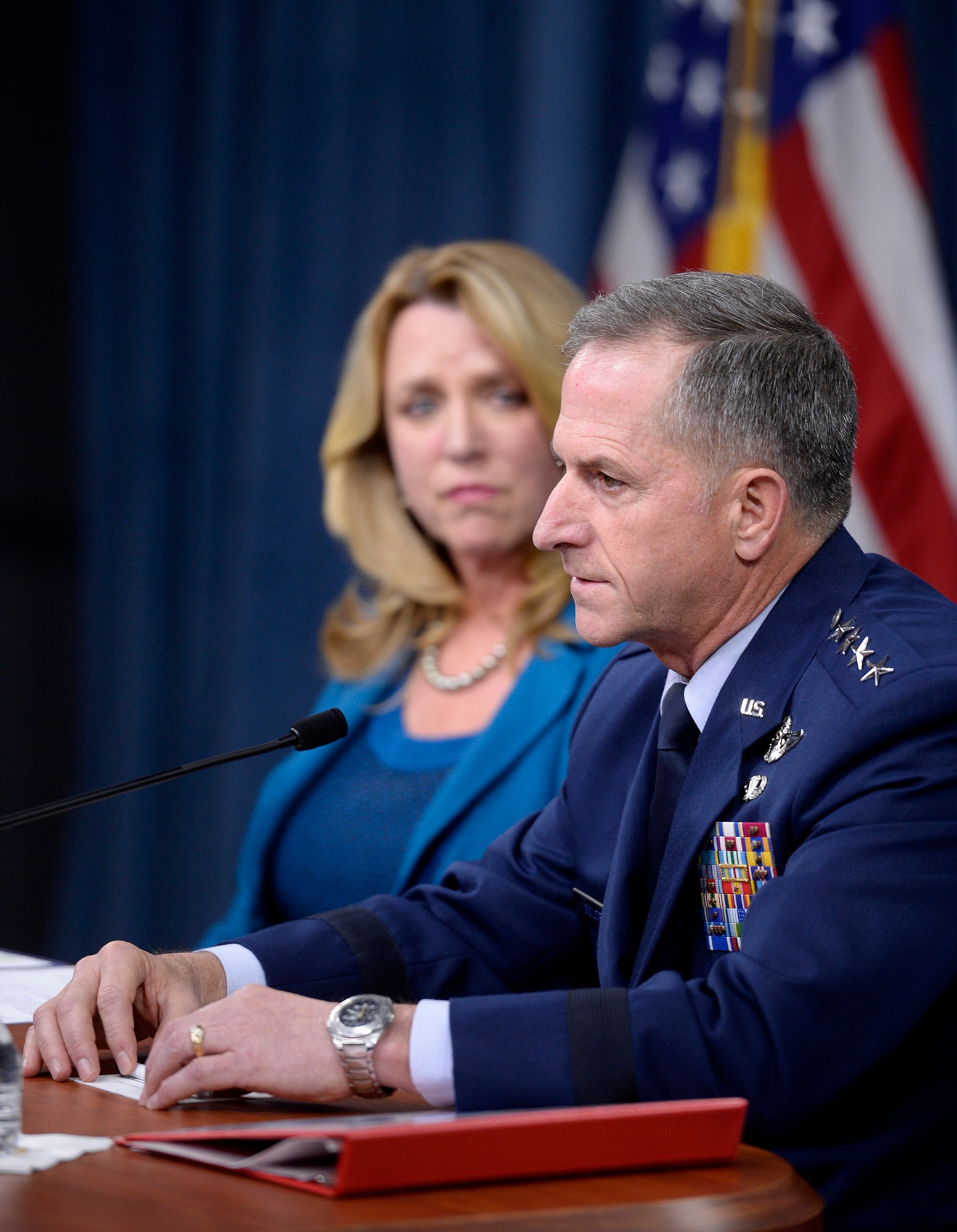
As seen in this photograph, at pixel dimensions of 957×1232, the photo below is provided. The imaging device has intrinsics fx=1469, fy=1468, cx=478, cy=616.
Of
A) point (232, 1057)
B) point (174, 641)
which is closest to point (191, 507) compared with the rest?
point (174, 641)

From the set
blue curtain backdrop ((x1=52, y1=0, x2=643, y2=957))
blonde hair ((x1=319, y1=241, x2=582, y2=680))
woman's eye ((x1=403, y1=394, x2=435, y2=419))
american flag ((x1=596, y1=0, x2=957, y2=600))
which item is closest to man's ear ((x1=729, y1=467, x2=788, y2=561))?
blonde hair ((x1=319, y1=241, x2=582, y2=680))

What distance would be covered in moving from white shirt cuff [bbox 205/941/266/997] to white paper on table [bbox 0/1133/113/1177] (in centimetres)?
38

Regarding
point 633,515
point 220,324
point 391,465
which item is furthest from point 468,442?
point 220,324

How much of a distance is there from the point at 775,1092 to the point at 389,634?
65.1 inches

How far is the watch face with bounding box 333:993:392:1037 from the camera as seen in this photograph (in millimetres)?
1079

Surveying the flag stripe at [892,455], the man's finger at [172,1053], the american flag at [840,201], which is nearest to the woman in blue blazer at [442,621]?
the american flag at [840,201]

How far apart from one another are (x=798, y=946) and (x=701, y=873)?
251 millimetres

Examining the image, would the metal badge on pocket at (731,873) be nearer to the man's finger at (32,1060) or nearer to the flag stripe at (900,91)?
the man's finger at (32,1060)

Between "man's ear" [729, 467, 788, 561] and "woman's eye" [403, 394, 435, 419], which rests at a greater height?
"woman's eye" [403, 394, 435, 419]

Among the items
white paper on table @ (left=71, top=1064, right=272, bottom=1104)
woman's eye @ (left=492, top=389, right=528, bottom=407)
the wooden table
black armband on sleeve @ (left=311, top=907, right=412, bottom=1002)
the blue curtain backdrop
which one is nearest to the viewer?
the wooden table

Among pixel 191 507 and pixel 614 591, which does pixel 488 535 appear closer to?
pixel 614 591

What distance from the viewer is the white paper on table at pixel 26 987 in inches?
56.6

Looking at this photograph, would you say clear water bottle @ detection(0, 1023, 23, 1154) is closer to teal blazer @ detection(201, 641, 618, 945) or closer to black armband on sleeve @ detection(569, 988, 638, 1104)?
black armband on sleeve @ detection(569, 988, 638, 1104)

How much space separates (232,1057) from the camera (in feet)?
3.54
